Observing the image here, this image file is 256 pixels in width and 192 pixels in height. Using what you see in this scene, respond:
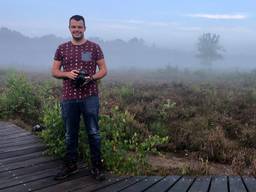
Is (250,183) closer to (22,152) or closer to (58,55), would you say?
(58,55)

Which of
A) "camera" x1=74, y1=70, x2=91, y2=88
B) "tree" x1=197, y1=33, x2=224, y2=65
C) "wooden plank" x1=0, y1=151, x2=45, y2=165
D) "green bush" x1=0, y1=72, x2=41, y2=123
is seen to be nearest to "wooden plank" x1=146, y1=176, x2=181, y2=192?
"camera" x1=74, y1=70, x2=91, y2=88

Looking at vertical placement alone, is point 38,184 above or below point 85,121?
below

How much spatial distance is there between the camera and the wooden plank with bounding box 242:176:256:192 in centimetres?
241

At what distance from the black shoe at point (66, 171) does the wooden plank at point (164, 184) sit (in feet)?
3.85

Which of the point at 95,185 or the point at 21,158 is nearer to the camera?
the point at 95,185

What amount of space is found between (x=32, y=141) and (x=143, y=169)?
96.4 inches

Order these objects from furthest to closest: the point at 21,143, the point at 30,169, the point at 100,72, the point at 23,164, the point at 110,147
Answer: the point at 21,143
the point at 110,147
the point at 23,164
the point at 30,169
the point at 100,72

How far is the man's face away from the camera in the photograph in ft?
19.1

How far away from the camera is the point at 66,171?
6.07 m

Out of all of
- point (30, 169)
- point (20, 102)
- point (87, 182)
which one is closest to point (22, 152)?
point (30, 169)

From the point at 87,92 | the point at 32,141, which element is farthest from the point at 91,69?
the point at 32,141

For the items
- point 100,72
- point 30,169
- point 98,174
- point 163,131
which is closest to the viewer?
point 100,72

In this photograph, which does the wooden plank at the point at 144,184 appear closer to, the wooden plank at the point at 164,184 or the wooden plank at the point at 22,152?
the wooden plank at the point at 164,184

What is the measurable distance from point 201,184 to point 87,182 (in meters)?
1.47
